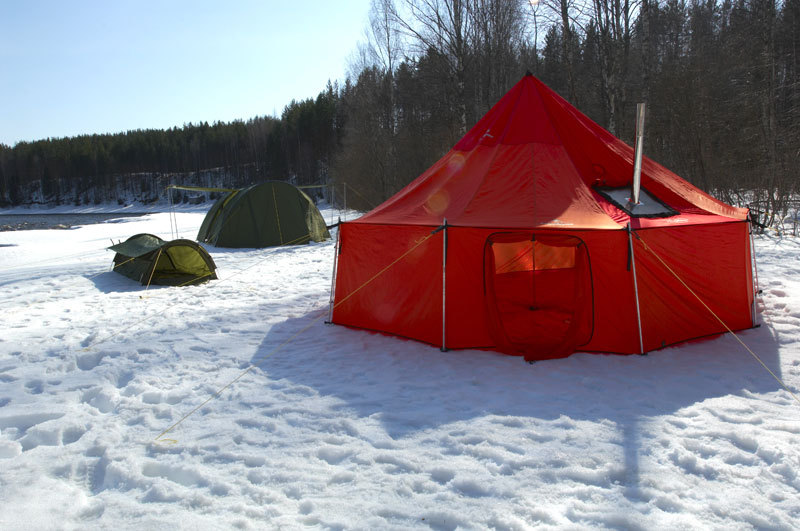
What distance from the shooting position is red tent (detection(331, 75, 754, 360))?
4.55 meters

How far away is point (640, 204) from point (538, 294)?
1765mm

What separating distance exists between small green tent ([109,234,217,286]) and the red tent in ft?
12.3

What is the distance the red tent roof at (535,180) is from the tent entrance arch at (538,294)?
0.36 m

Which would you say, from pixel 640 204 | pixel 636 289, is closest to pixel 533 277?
pixel 640 204

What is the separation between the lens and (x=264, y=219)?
13.1m

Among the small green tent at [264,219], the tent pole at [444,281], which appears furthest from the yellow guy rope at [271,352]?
the small green tent at [264,219]

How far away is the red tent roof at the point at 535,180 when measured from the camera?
4.83 meters

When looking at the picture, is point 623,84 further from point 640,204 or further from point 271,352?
point 271,352

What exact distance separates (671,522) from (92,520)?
2820 millimetres

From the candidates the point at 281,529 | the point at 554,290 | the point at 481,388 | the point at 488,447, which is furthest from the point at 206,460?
the point at 554,290

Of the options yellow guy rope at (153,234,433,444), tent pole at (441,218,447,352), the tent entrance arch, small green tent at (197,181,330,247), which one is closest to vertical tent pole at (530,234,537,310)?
the tent entrance arch

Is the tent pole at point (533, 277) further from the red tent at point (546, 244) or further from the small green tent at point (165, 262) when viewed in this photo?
the small green tent at point (165, 262)

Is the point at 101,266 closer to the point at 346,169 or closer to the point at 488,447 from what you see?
the point at 488,447

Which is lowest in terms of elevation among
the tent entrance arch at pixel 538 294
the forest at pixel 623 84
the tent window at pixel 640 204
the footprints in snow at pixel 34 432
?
the footprints in snow at pixel 34 432
